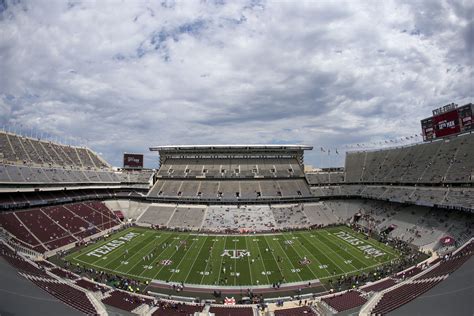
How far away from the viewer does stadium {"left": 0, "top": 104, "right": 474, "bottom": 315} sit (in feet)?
86.4

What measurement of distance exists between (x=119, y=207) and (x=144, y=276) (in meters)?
35.4

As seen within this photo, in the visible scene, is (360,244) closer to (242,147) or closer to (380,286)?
(380,286)

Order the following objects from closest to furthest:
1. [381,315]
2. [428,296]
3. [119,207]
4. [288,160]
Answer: [428,296] < [381,315] < [119,207] < [288,160]

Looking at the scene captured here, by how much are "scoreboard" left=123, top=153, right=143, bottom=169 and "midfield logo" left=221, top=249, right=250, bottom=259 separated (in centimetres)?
5110

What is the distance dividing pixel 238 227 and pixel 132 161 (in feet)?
141

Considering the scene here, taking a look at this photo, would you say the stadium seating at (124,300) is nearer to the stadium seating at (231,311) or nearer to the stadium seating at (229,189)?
the stadium seating at (231,311)

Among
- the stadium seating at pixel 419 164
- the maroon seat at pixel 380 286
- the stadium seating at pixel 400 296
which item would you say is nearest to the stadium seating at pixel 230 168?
the stadium seating at pixel 419 164

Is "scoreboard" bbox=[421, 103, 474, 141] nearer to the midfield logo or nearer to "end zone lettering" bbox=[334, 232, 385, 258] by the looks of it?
"end zone lettering" bbox=[334, 232, 385, 258]

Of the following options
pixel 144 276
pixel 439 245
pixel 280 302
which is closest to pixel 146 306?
pixel 144 276

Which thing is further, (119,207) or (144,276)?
(119,207)

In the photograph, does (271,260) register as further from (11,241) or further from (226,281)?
(11,241)

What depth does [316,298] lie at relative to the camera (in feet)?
91.5

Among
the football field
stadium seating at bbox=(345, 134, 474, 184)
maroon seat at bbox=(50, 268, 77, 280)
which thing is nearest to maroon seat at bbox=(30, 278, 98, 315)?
maroon seat at bbox=(50, 268, 77, 280)

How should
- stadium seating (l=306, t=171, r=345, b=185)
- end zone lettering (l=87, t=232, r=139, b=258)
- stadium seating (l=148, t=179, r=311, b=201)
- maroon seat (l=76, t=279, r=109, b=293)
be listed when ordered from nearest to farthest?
1. maroon seat (l=76, t=279, r=109, b=293)
2. end zone lettering (l=87, t=232, r=139, b=258)
3. stadium seating (l=148, t=179, r=311, b=201)
4. stadium seating (l=306, t=171, r=345, b=185)
